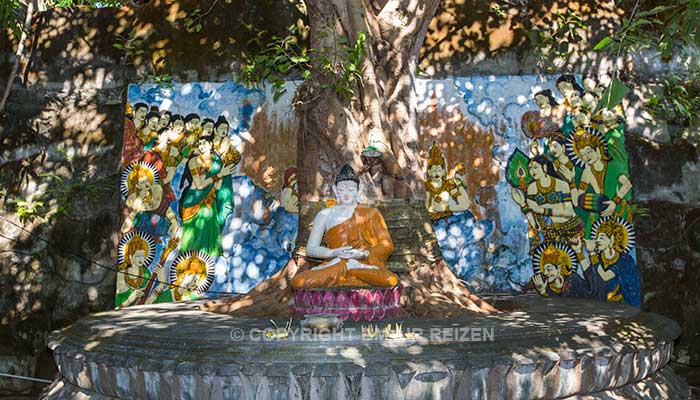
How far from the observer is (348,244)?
556 cm

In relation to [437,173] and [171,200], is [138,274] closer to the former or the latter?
[171,200]

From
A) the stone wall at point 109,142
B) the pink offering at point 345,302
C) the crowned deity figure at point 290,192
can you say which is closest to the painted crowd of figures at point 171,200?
the stone wall at point 109,142

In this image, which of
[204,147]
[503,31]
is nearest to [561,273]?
[503,31]

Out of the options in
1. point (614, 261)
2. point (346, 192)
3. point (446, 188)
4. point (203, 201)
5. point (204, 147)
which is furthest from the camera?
point (204, 147)

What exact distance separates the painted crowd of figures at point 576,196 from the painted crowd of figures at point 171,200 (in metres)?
3.27

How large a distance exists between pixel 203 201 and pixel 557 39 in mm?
4332

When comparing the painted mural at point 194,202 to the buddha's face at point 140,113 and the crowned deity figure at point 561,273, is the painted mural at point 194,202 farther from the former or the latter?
the crowned deity figure at point 561,273

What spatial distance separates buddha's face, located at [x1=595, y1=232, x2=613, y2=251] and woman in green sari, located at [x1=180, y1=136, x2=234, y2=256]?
404 centimetres

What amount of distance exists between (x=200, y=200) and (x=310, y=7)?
2645mm

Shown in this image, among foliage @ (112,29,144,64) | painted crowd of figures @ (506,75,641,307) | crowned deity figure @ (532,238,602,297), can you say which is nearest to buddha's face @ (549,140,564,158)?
painted crowd of figures @ (506,75,641,307)

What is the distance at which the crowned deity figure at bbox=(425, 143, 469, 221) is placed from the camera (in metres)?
7.78

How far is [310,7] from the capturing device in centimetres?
644

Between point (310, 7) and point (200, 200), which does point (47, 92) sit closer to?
point (200, 200)

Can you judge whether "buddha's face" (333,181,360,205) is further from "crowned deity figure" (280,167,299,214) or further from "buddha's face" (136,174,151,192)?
"buddha's face" (136,174,151,192)
